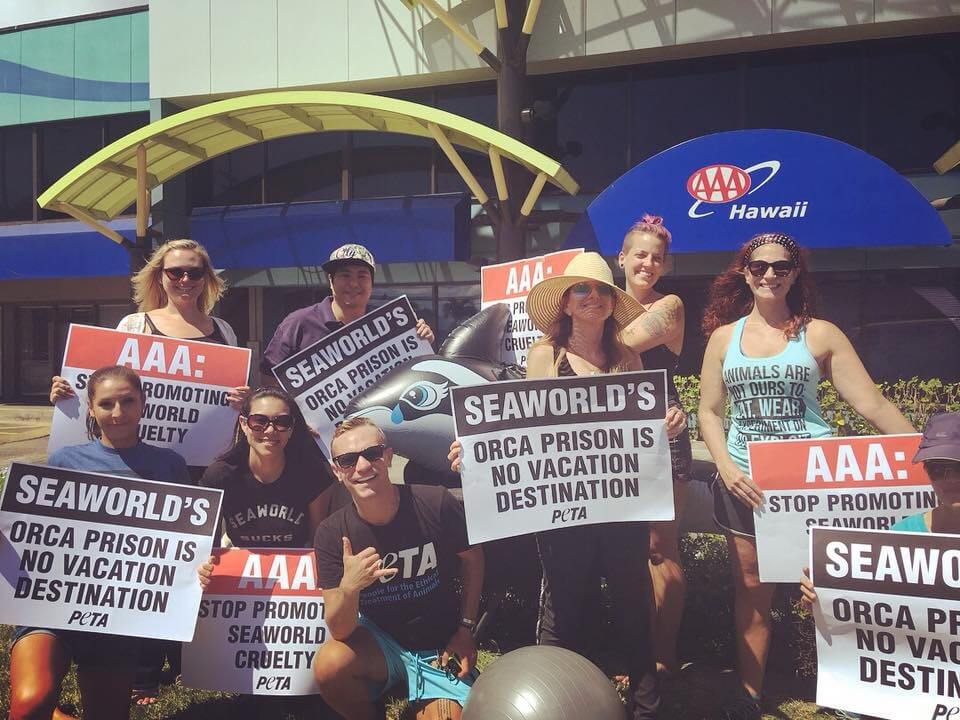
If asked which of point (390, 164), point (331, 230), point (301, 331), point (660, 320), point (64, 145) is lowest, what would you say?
point (660, 320)

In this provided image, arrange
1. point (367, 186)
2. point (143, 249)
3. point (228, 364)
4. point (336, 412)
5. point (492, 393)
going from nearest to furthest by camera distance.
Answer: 1. point (492, 393)
2. point (228, 364)
3. point (336, 412)
4. point (143, 249)
5. point (367, 186)

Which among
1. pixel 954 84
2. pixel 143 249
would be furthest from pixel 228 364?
pixel 954 84

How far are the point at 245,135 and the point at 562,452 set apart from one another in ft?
29.9

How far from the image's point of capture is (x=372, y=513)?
3.03 m

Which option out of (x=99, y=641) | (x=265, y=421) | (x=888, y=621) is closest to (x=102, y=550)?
(x=99, y=641)

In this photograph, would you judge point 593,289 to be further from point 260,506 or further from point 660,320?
point 260,506

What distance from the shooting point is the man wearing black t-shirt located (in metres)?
2.91

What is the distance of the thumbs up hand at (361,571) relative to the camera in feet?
9.27

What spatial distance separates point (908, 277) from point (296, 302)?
11.5m

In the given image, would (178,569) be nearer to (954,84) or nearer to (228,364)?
(228,364)

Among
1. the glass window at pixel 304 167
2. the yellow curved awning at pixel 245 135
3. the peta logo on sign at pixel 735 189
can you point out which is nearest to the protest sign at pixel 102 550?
the yellow curved awning at pixel 245 135

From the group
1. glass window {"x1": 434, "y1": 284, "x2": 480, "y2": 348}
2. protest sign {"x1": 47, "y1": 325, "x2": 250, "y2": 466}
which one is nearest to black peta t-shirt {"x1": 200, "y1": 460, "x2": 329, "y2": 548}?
protest sign {"x1": 47, "y1": 325, "x2": 250, "y2": 466}

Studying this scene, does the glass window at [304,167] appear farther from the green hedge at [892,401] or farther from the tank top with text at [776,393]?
the tank top with text at [776,393]

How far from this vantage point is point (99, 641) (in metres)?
3.02
